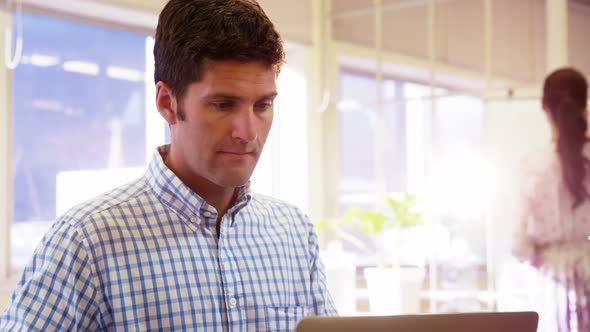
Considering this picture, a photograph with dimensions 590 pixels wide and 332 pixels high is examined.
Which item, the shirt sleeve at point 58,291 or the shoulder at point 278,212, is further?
the shoulder at point 278,212

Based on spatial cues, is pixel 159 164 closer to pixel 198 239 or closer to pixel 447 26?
pixel 198 239

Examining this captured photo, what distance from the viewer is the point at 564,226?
9.56 ft

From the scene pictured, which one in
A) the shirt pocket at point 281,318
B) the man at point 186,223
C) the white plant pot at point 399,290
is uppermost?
the man at point 186,223

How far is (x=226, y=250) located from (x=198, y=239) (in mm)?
54

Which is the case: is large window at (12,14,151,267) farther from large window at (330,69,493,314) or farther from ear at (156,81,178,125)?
ear at (156,81,178,125)

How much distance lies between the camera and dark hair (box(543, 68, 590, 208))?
294 cm

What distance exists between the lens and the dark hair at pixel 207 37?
1.07 metres

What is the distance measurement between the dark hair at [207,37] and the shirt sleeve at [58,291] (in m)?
0.28

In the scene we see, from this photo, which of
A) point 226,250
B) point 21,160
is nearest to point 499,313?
point 226,250

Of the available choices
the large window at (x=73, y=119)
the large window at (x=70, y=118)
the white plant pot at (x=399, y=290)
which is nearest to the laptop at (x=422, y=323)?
the large window at (x=73, y=119)

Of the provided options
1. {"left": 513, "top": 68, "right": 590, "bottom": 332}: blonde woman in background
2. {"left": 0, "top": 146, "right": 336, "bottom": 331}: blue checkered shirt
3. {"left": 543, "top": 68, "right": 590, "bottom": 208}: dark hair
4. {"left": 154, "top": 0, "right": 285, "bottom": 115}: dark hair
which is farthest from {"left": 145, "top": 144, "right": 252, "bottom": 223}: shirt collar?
{"left": 543, "top": 68, "right": 590, "bottom": 208}: dark hair

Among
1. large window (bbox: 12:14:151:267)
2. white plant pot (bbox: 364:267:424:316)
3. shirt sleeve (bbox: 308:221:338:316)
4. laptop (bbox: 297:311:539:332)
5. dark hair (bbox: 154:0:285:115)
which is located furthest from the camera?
white plant pot (bbox: 364:267:424:316)

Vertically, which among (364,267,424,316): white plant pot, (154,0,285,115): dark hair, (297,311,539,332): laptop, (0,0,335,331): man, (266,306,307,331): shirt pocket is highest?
(154,0,285,115): dark hair

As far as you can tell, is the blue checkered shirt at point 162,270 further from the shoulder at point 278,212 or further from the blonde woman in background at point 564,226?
the blonde woman in background at point 564,226
